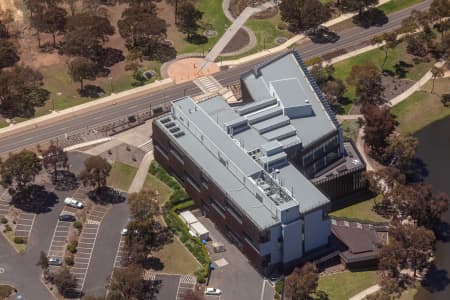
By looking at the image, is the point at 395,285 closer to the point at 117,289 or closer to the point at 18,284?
the point at 117,289

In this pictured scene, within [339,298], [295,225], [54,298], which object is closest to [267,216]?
[295,225]

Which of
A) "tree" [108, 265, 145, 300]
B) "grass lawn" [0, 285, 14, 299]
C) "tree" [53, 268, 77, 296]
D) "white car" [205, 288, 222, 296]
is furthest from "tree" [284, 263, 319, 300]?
"grass lawn" [0, 285, 14, 299]

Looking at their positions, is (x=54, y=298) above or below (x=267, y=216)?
below

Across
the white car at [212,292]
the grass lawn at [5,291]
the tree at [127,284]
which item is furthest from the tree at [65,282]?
the white car at [212,292]

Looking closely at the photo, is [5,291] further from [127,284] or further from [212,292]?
[212,292]

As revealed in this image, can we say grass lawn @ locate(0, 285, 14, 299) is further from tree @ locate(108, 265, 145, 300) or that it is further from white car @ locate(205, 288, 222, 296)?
white car @ locate(205, 288, 222, 296)

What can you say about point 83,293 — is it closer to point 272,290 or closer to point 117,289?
point 117,289
